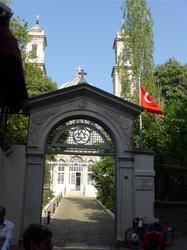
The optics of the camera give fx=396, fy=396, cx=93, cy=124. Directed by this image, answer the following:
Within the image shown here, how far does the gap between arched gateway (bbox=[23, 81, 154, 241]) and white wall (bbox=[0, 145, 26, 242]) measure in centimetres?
21

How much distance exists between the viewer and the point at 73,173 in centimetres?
6241

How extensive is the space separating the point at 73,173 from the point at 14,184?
49.0m

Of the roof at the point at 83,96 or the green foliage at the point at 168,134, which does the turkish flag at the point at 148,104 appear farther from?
the green foliage at the point at 168,134

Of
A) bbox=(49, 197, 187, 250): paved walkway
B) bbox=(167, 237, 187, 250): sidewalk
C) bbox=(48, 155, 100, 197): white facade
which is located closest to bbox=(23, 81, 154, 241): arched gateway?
bbox=(49, 197, 187, 250): paved walkway

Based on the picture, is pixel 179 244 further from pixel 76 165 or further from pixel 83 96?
pixel 76 165

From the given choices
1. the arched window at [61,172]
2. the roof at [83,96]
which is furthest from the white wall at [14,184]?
the arched window at [61,172]

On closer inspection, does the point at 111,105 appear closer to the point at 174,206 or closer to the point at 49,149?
the point at 49,149

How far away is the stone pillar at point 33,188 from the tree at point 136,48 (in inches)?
633

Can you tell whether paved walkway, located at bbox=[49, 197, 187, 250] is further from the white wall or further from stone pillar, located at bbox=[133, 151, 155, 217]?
the white wall

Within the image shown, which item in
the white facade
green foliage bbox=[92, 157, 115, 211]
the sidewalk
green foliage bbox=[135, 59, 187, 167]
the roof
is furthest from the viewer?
the white facade

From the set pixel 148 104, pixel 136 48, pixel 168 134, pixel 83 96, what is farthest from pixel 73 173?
pixel 83 96

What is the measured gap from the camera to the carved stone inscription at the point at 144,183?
14.1 m

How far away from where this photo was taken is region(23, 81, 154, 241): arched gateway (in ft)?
45.4

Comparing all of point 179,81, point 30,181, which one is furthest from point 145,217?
point 179,81
